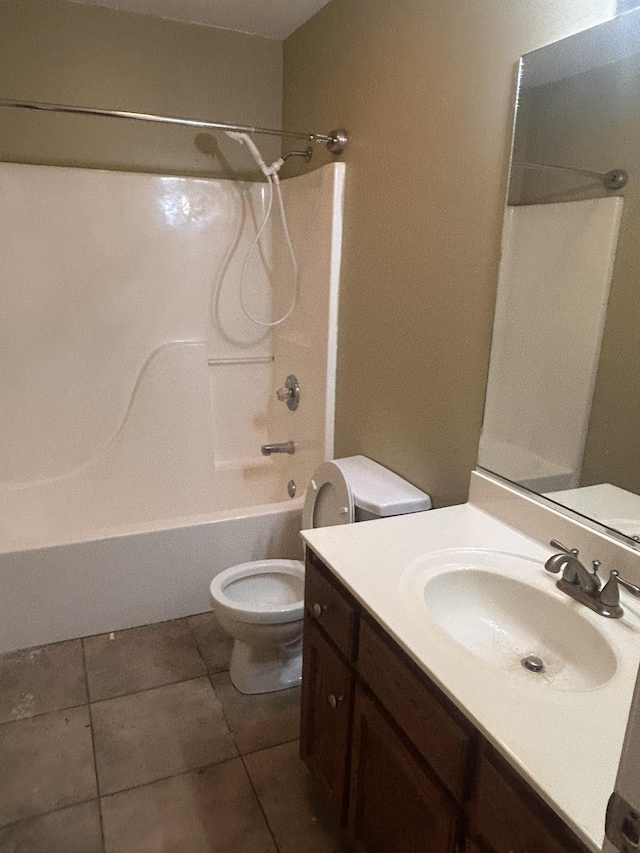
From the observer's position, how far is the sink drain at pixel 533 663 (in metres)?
1.18

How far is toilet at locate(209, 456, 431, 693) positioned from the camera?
188 cm

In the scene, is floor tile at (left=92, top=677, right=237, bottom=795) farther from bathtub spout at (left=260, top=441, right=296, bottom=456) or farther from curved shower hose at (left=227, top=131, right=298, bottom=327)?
curved shower hose at (left=227, top=131, right=298, bottom=327)

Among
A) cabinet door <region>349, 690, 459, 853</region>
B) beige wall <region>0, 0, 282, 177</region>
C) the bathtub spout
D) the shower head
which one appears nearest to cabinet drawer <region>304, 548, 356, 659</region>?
cabinet door <region>349, 690, 459, 853</region>

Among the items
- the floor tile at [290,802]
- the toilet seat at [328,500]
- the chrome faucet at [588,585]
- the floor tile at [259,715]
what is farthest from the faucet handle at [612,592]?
the floor tile at [259,715]

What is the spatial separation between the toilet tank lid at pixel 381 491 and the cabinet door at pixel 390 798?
647 millimetres

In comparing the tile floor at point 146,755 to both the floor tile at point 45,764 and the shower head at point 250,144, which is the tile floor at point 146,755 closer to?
the floor tile at point 45,764

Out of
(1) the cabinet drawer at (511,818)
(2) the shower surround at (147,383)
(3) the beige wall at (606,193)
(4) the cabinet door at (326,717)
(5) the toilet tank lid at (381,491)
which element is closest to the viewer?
(1) the cabinet drawer at (511,818)

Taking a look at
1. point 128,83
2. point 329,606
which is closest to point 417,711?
point 329,606

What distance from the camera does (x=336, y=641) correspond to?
1.40 meters

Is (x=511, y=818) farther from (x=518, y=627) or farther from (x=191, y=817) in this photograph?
(x=191, y=817)

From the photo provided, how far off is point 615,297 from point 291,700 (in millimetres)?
1583

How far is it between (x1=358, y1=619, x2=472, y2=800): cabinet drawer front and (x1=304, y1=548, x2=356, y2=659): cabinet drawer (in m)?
0.05

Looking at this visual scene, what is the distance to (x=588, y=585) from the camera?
1.22 meters

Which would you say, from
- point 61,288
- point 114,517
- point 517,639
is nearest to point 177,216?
point 61,288
